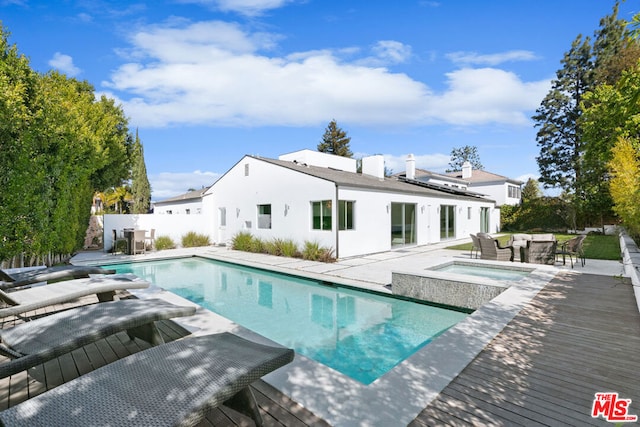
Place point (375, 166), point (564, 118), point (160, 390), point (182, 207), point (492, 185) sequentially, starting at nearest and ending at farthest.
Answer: point (160, 390) < point (375, 166) < point (182, 207) < point (564, 118) < point (492, 185)

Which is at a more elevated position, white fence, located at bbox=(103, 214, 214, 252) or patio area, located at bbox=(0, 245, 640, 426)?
white fence, located at bbox=(103, 214, 214, 252)

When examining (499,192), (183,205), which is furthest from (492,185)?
(183,205)

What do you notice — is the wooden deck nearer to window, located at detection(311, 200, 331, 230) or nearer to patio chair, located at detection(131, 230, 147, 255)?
window, located at detection(311, 200, 331, 230)

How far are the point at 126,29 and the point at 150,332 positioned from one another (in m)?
11.2

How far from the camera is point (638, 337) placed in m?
4.23

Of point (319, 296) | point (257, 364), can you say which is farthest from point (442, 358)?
point (319, 296)

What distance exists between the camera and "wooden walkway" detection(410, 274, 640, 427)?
2.64 m

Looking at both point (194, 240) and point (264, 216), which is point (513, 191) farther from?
point (194, 240)

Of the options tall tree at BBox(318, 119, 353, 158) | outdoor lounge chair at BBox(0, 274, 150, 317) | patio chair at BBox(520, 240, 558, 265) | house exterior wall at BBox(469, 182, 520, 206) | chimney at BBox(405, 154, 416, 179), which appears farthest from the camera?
tall tree at BBox(318, 119, 353, 158)

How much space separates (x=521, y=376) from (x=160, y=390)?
3309 millimetres

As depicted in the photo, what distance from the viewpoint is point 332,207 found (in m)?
13.6

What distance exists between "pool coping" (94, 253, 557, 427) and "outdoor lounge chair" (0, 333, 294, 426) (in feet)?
1.92

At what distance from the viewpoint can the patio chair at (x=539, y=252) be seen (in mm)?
10078

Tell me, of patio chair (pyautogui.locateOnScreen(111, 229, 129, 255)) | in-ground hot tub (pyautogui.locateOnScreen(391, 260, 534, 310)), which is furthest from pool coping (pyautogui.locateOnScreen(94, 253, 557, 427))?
patio chair (pyautogui.locateOnScreen(111, 229, 129, 255))
